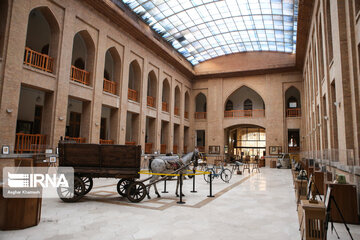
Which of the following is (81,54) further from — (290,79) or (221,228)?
(290,79)

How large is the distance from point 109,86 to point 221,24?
38.6 feet

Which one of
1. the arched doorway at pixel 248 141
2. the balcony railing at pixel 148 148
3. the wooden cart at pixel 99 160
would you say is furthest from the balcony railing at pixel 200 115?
the wooden cart at pixel 99 160

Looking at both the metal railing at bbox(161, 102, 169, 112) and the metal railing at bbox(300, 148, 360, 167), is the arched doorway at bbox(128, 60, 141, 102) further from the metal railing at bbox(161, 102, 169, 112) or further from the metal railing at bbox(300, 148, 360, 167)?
the metal railing at bbox(300, 148, 360, 167)

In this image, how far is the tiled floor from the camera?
4.39 m

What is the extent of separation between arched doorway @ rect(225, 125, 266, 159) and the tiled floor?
87.9 ft

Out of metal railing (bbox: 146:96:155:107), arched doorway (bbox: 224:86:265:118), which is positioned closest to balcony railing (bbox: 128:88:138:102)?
metal railing (bbox: 146:96:155:107)

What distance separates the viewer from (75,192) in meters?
6.89

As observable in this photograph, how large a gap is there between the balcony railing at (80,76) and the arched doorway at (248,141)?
22.2 meters

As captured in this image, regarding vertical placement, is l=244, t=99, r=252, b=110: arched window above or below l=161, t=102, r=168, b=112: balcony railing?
above

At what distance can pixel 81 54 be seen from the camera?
720 inches

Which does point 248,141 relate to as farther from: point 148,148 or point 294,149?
point 148,148

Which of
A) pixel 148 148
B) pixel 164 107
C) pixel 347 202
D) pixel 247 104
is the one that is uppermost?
pixel 247 104

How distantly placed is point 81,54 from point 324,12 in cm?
1519

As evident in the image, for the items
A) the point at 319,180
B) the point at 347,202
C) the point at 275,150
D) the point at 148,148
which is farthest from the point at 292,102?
the point at 347,202
